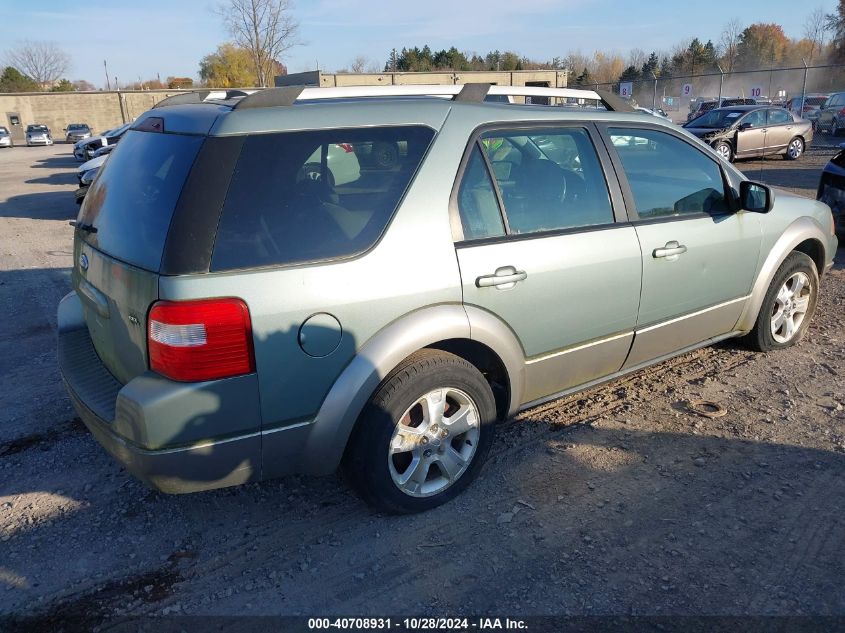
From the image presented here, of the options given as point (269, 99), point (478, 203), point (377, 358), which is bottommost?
point (377, 358)

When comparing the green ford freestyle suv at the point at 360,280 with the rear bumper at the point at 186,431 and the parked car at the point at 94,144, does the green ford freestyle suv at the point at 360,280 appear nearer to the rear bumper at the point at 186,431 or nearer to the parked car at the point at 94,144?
the rear bumper at the point at 186,431

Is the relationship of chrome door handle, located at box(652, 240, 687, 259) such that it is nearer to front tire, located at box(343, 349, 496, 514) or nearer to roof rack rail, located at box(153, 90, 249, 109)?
front tire, located at box(343, 349, 496, 514)

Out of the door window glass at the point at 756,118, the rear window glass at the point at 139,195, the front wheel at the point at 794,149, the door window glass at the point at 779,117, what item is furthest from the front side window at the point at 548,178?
the front wheel at the point at 794,149

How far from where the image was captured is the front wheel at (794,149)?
746 inches

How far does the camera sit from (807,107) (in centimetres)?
2952

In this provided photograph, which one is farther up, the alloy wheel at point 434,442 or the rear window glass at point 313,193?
the rear window glass at point 313,193

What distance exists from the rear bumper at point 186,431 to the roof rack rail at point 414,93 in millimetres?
1163

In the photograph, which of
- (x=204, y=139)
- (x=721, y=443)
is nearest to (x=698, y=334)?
(x=721, y=443)

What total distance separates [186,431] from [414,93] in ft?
6.43

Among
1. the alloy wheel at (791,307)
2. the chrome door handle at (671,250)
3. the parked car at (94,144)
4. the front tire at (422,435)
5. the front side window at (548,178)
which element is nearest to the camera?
the front tire at (422,435)

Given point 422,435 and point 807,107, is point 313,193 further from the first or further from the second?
point 807,107

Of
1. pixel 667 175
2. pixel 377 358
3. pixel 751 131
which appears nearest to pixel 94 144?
pixel 751 131

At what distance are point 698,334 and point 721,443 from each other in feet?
2.61

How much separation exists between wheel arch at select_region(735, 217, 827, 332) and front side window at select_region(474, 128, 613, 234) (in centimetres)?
155
